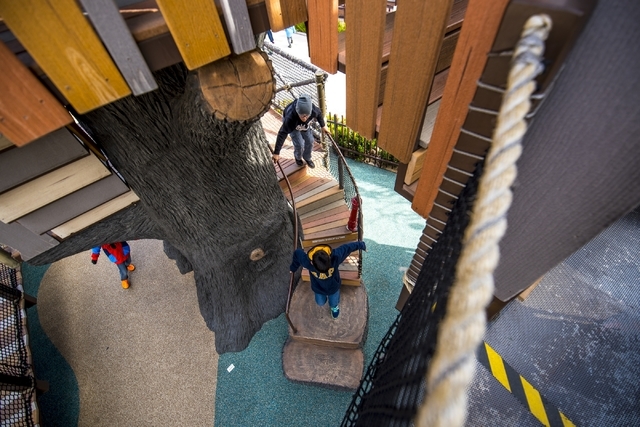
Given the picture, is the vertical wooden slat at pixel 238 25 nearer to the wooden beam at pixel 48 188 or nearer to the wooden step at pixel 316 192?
the wooden beam at pixel 48 188

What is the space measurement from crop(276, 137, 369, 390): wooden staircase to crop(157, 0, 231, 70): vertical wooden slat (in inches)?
110

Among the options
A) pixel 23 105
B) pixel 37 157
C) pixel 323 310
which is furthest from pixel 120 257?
pixel 23 105

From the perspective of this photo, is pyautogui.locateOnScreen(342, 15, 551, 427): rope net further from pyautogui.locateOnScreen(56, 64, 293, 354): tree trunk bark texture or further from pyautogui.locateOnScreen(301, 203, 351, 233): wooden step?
pyautogui.locateOnScreen(301, 203, 351, 233): wooden step

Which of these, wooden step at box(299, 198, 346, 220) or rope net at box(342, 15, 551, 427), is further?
wooden step at box(299, 198, 346, 220)

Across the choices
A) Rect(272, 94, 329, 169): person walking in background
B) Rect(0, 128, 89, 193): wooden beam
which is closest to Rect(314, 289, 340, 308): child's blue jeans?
Rect(272, 94, 329, 169): person walking in background

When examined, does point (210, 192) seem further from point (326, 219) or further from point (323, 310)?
point (323, 310)

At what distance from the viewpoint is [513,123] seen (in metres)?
0.65

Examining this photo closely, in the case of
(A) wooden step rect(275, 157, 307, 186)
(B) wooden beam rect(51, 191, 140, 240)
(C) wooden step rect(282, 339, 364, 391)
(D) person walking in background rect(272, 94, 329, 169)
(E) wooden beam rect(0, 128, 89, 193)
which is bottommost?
(C) wooden step rect(282, 339, 364, 391)

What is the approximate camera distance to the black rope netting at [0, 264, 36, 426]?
11.5ft

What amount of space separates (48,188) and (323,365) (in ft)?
11.1

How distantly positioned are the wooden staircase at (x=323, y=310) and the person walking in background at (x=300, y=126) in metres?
0.22

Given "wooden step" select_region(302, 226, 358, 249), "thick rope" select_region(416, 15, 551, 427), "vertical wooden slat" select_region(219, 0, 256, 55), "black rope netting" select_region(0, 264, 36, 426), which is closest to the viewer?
"thick rope" select_region(416, 15, 551, 427)

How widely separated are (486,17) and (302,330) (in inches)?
Answer: 149

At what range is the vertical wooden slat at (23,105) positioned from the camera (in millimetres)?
1179
